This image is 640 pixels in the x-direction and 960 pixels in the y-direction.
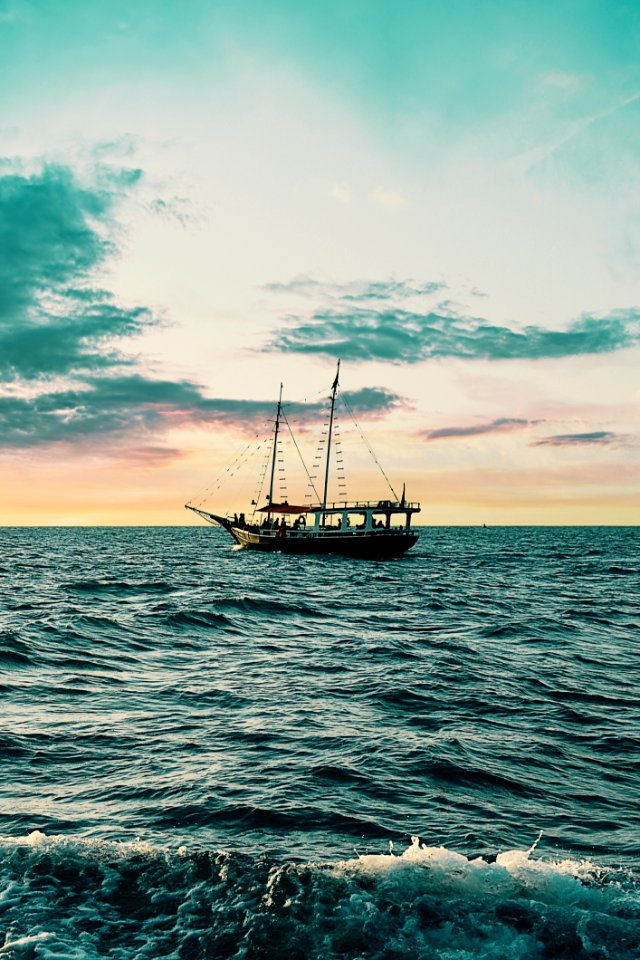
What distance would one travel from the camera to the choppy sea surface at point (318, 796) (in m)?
6.16

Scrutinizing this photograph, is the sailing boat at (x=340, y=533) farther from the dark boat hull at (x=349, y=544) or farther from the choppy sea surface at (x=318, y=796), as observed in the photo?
the choppy sea surface at (x=318, y=796)

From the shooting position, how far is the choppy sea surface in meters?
6.16

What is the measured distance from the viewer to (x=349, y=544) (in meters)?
79.8

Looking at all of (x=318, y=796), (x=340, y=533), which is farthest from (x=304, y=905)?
(x=340, y=533)

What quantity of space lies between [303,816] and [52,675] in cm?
1083

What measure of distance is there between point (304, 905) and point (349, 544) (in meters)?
73.4

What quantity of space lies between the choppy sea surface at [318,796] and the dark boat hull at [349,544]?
181ft

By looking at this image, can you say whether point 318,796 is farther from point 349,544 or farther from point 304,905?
point 349,544

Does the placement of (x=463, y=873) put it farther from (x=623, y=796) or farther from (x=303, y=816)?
(x=623, y=796)

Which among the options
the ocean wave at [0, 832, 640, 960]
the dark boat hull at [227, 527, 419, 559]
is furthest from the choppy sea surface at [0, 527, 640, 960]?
the dark boat hull at [227, 527, 419, 559]

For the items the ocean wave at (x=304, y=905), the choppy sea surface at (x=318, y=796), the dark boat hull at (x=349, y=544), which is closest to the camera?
the ocean wave at (x=304, y=905)

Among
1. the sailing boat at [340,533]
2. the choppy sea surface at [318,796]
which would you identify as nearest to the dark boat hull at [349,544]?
the sailing boat at [340,533]

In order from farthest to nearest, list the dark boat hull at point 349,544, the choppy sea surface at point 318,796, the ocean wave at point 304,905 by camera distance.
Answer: the dark boat hull at point 349,544 < the choppy sea surface at point 318,796 < the ocean wave at point 304,905

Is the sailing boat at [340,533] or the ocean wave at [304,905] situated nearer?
the ocean wave at [304,905]
